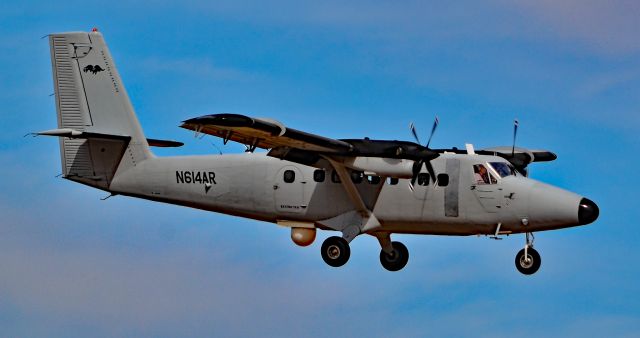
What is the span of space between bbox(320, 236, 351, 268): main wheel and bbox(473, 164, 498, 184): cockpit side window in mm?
3482

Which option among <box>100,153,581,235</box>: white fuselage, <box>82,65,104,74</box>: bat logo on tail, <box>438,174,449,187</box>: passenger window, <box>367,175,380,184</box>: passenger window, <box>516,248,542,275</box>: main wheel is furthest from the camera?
<box>82,65,104,74</box>: bat logo on tail

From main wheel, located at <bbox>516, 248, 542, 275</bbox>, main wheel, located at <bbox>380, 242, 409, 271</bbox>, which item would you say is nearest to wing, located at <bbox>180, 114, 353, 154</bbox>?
main wheel, located at <bbox>380, 242, 409, 271</bbox>

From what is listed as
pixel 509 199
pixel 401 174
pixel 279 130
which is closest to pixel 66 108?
pixel 279 130

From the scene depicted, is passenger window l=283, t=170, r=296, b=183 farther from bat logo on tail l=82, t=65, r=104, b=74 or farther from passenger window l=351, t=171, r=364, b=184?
bat logo on tail l=82, t=65, r=104, b=74

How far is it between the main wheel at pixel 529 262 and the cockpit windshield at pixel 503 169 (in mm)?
1800

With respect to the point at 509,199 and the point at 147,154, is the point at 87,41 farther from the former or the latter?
the point at 509,199

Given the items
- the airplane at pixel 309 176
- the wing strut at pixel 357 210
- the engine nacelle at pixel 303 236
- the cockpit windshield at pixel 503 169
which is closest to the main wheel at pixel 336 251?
the airplane at pixel 309 176

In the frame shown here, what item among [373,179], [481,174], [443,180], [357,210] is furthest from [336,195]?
[481,174]

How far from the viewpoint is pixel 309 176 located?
3017cm

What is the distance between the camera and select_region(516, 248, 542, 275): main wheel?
95.0 feet

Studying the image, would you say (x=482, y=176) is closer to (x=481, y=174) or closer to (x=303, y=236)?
(x=481, y=174)

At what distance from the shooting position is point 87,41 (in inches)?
1267

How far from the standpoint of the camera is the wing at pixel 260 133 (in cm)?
Result: 2638

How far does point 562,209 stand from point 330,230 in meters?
5.54
